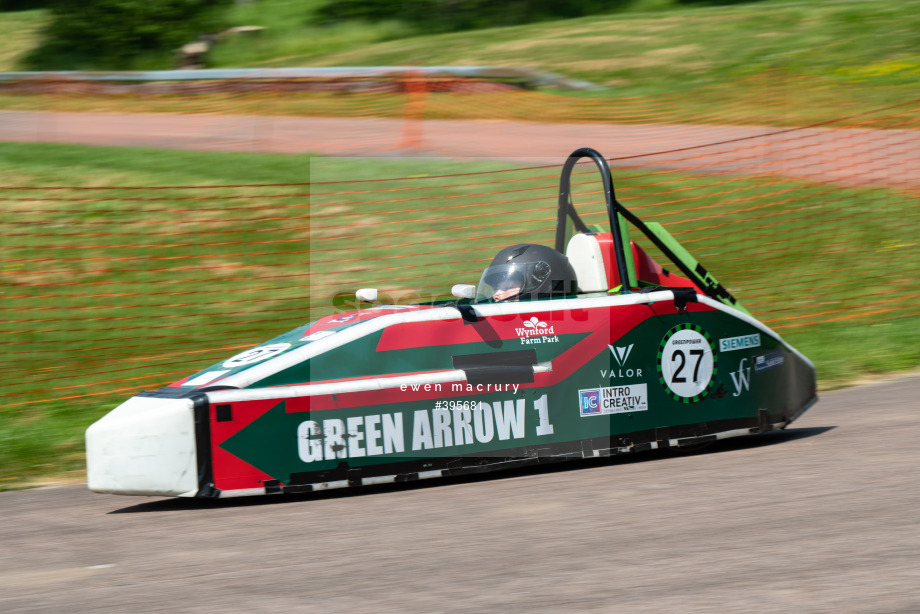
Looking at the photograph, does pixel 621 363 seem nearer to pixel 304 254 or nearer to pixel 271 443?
pixel 271 443

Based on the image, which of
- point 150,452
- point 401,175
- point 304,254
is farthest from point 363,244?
point 150,452

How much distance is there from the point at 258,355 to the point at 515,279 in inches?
60.2

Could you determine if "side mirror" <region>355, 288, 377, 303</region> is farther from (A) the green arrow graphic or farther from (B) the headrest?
(B) the headrest

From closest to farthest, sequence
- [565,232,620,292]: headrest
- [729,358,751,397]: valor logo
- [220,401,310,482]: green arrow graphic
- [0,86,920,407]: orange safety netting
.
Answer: [220,401,310,482]: green arrow graphic, [729,358,751,397]: valor logo, [565,232,620,292]: headrest, [0,86,920,407]: orange safety netting

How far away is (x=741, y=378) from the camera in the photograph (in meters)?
6.38

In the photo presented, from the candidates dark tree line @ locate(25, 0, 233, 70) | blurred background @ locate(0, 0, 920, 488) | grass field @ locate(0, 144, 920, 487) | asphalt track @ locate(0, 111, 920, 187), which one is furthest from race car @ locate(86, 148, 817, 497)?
dark tree line @ locate(25, 0, 233, 70)

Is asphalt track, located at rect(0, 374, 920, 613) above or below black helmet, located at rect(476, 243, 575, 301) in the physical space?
below

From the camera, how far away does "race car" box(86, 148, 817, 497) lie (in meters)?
5.33

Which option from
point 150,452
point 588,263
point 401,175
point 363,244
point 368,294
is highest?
point 401,175

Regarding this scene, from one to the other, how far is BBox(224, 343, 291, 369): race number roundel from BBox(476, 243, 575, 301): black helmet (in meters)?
1.23

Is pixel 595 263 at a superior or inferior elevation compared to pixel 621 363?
superior

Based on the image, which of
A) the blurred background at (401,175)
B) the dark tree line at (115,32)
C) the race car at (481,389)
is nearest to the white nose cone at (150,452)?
the race car at (481,389)

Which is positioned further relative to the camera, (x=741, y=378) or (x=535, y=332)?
(x=741, y=378)

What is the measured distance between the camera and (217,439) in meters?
5.30
